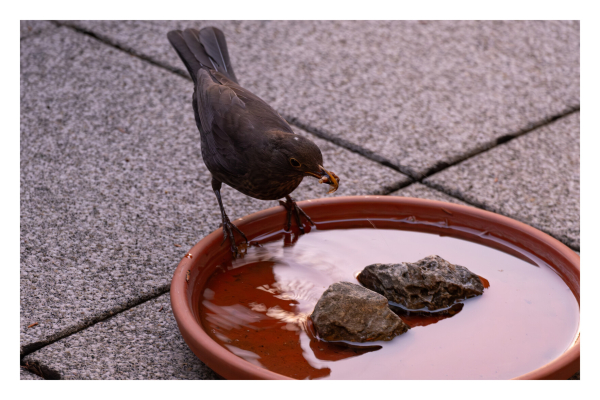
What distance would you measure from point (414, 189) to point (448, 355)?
193 cm

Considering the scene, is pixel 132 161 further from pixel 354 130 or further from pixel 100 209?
pixel 354 130

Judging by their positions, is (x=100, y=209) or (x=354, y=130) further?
(x=354, y=130)

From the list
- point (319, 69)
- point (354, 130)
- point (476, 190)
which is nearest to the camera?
point (476, 190)

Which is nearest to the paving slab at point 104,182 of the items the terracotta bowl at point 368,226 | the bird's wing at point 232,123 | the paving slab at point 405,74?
the paving slab at point 405,74

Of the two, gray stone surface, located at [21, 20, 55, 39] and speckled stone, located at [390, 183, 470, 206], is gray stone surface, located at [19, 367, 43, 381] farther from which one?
gray stone surface, located at [21, 20, 55, 39]

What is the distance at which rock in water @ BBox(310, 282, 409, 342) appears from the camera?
2785mm

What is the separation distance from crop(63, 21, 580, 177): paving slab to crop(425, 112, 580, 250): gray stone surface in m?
0.16

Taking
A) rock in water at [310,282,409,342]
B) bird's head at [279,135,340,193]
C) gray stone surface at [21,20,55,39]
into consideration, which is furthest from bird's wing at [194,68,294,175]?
gray stone surface at [21,20,55,39]

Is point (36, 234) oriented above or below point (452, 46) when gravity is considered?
below

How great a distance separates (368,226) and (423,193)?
0.93 m

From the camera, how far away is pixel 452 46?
6.59 m

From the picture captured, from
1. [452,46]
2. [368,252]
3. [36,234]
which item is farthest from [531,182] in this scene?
[36,234]

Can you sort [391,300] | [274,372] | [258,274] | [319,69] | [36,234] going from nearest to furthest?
[274,372] < [391,300] < [258,274] < [36,234] < [319,69]

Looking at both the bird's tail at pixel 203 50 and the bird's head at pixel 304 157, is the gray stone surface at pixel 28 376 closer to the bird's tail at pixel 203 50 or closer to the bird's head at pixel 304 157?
the bird's head at pixel 304 157
